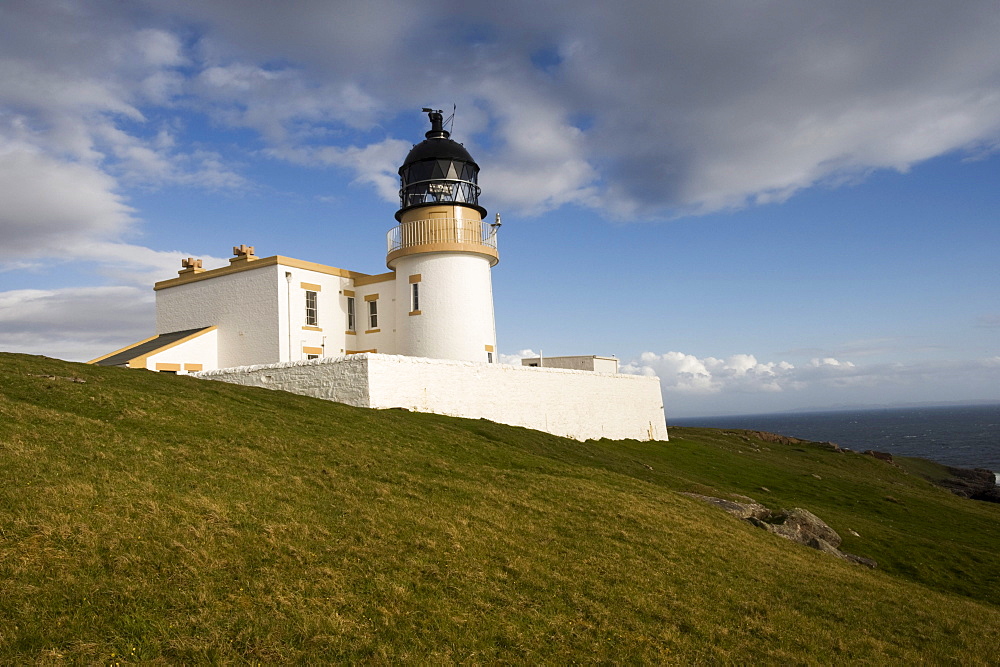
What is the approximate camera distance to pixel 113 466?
33.6 feet

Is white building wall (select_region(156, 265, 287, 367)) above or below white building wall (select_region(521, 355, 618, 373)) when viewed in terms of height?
above

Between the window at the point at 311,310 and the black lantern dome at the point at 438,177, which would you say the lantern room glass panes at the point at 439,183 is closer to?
the black lantern dome at the point at 438,177

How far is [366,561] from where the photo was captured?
9.02 metres

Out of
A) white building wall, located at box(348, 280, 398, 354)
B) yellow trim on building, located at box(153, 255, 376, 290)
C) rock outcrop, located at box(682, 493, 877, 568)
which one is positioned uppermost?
yellow trim on building, located at box(153, 255, 376, 290)

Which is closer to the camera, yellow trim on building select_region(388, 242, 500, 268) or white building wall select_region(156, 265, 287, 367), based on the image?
white building wall select_region(156, 265, 287, 367)

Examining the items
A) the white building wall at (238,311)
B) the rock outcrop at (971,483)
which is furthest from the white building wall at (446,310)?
the rock outcrop at (971,483)

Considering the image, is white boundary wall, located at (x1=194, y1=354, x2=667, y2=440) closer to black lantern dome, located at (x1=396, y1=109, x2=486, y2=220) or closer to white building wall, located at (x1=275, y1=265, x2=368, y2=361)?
white building wall, located at (x1=275, y1=265, x2=368, y2=361)

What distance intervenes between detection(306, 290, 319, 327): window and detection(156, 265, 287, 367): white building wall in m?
1.83

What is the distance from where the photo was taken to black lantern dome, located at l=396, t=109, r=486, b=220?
32406mm

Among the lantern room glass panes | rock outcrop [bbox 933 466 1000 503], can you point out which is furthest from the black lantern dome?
rock outcrop [bbox 933 466 1000 503]

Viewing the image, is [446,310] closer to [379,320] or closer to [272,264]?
[379,320]

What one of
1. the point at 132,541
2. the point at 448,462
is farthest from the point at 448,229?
the point at 132,541

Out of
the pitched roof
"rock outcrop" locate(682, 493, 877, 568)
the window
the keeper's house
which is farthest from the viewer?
the window

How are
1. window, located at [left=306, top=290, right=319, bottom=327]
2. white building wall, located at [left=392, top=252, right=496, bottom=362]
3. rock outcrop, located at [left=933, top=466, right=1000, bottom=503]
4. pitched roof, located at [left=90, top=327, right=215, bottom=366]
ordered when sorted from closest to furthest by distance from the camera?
1. pitched roof, located at [left=90, top=327, right=215, bottom=366]
2. white building wall, located at [left=392, top=252, right=496, bottom=362]
3. window, located at [left=306, top=290, right=319, bottom=327]
4. rock outcrop, located at [left=933, top=466, right=1000, bottom=503]
